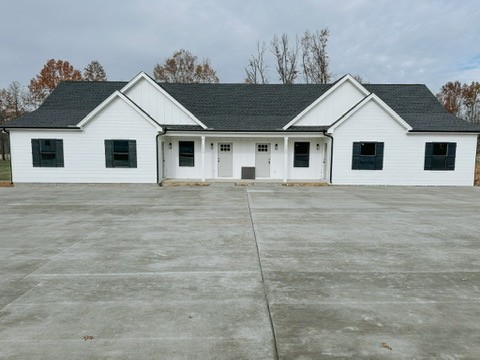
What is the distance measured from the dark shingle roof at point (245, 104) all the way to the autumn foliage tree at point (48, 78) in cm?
2342

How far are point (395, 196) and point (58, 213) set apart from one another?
42.3 feet

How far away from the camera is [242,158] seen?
19.6 m

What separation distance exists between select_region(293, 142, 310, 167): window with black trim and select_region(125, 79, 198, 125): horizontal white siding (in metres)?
5.95

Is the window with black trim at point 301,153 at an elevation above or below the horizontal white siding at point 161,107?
below

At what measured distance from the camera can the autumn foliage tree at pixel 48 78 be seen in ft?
134

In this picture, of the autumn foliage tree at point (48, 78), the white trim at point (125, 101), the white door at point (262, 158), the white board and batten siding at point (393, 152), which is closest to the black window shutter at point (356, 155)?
the white board and batten siding at point (393, 152)

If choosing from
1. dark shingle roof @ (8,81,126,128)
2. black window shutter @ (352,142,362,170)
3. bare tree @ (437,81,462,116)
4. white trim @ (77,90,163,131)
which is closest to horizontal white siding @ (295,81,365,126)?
black window shutter @ (352,142,362,170)

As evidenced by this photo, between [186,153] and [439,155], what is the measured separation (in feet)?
44.9

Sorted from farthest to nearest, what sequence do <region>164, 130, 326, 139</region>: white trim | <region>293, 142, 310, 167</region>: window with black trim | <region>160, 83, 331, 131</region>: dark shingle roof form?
<region>293, 142, 310, 167</region>: window with black trim < <region>160, 83, 331, 131</region>: dark shingle roof < <region>164, 130, 326, 139</region>: white trim

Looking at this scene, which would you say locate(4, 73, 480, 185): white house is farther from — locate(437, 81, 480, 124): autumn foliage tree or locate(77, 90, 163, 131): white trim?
locate(437, 81, 480, 124): autumn foliage tree

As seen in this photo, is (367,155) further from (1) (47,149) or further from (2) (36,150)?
(2) (36,150)

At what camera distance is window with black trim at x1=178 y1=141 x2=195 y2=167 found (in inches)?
766

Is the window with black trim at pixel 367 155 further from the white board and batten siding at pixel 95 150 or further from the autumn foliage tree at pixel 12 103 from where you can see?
the autumn foliage tree at pixel 12 103

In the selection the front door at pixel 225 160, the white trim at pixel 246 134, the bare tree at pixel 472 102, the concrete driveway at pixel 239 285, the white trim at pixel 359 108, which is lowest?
the concrete driveway at pixel 239 285
